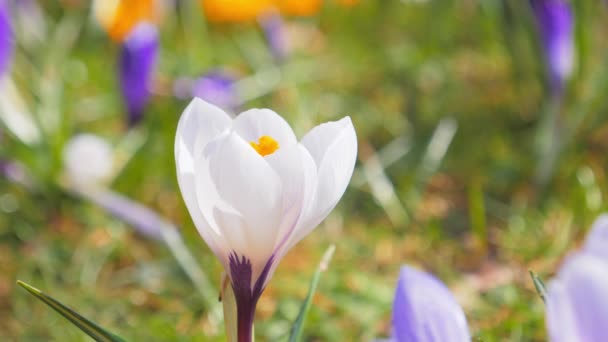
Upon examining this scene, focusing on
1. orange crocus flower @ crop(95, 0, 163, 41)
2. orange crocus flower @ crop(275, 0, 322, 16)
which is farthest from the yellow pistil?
orange crocus flower @ crop(275, 0, 322, 16)

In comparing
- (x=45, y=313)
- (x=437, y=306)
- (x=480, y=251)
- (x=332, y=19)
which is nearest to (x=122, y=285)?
(x=45, y=313)

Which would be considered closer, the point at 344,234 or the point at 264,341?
the point at 264,341

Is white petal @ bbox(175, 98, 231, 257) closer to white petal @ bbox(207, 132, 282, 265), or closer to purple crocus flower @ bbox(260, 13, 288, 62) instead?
white petal @ bbox(207, 132, 282, 265)

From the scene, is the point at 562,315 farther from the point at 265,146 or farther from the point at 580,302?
the point at 265,146

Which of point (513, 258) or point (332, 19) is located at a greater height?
point (332, 19)

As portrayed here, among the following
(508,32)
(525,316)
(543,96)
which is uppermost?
(508,32)

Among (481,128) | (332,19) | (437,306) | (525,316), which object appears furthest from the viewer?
(332,19)

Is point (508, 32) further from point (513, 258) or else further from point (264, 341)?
point (264, 341)

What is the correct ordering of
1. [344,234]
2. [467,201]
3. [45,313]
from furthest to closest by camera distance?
[467,201], [344,234], [45,313]
